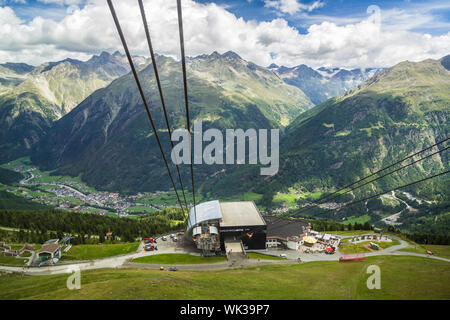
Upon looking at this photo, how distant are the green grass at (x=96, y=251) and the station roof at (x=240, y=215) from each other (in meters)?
30.1

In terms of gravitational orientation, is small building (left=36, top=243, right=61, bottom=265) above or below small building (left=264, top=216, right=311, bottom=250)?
below

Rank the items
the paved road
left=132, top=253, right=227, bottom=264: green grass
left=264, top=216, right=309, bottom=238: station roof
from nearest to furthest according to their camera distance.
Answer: the paved road, left=132, top=253, right=227, bottom=264: green grass, left=264, top=216, right=309, bottom=238: station roof

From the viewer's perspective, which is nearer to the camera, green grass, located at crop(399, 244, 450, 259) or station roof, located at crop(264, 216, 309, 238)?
green grass, located at crop(399, 244, 450, 259)

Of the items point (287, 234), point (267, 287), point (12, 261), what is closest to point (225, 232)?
point (287, 234)

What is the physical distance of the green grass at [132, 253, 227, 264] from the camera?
69.1 m

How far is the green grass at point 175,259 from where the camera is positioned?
227ft

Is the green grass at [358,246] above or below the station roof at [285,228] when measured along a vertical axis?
below

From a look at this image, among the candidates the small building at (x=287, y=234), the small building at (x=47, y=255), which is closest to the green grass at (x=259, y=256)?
the small building at (x=287, y=234)

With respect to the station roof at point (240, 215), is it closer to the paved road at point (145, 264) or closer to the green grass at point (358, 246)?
the paved road at point (145, 264)

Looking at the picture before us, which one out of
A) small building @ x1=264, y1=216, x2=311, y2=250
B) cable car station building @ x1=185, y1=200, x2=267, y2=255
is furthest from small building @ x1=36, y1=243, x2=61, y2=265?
small building @ x1=264, y1=216, x2=311, y2=250

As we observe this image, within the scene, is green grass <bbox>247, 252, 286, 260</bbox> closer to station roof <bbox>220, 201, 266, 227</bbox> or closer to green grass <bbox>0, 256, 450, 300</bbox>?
station roof <bbox>220, 201, 266, 227</bbox>

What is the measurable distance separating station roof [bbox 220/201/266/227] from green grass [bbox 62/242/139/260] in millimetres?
30137
